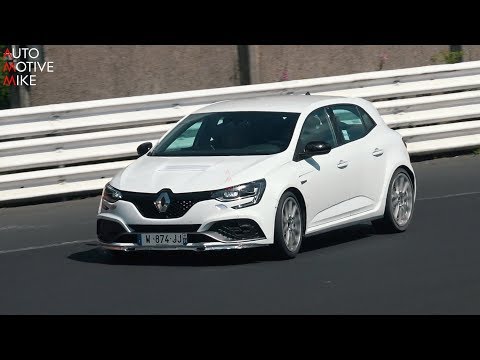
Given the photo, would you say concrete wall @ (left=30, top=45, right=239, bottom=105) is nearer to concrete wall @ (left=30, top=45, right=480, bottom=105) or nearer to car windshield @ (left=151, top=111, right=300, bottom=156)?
concrete wall @ (left=30, top=45, right=480, bottom=105)

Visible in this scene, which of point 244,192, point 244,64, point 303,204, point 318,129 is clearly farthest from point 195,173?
point 244,64

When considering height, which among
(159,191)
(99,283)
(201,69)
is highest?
(201,69)

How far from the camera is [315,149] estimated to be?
1191 cm

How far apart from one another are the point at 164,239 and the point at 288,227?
114cm

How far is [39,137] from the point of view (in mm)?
16484

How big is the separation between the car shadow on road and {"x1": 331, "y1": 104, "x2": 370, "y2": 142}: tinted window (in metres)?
1.05

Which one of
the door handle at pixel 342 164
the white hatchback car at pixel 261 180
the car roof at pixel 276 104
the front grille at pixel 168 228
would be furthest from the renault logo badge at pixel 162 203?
the door handle at pixel 342 164

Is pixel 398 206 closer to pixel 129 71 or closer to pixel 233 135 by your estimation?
pixel 233 135

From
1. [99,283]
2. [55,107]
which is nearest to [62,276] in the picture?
[99,283]

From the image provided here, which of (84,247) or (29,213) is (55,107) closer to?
Result: (29,213)

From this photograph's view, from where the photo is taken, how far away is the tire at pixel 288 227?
11.3 metres

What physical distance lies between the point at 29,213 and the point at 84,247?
9.52ft
